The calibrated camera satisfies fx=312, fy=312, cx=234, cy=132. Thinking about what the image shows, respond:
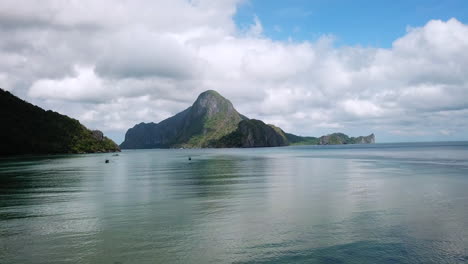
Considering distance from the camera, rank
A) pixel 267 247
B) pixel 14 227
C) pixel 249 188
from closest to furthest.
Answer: pixel 267 247 → pixel 14 227 → pixel 249 188

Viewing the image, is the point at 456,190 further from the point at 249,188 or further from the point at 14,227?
the point at 14,227

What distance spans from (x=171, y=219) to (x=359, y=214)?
1646 cm

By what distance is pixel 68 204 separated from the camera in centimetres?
3475

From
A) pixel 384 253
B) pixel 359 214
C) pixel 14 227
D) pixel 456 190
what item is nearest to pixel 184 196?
pixel 14 227

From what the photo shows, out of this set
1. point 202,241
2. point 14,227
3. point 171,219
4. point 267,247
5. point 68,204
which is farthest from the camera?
point 68,204

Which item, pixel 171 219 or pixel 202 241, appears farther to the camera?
pixel 171 219

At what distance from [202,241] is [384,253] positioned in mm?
10874

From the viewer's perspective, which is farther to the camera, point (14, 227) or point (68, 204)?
point (68, 204)

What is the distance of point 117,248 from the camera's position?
18.9m

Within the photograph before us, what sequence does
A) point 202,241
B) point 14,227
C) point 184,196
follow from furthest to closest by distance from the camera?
point 184,196 → point 14,227 → point 202,241

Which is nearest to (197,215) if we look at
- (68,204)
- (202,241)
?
(202,241)

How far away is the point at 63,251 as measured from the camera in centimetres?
1839

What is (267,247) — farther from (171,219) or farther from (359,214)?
(359,214)

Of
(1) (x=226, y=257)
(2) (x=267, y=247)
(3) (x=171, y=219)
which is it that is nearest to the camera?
(1) (x=226, y=257)
